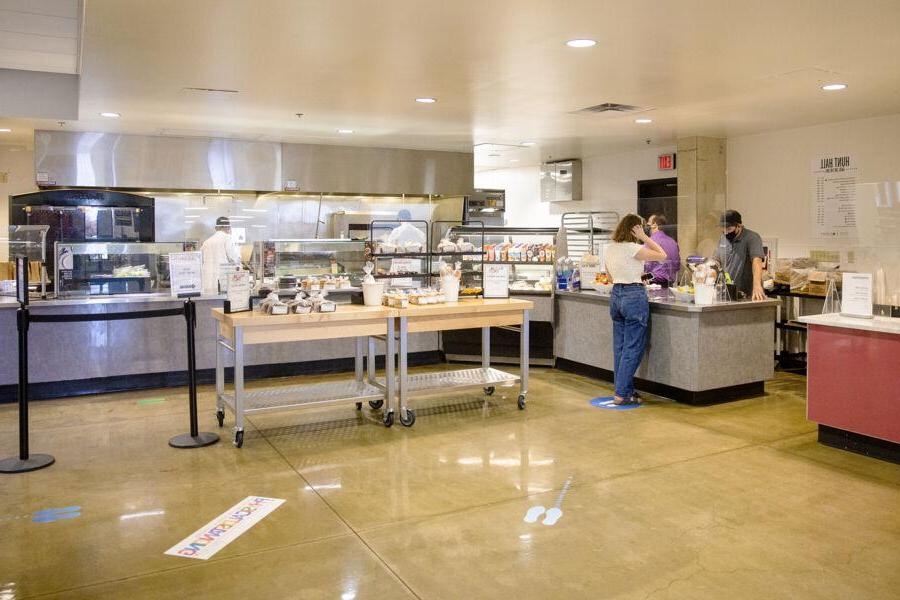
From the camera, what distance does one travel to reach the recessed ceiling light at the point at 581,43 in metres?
4.52

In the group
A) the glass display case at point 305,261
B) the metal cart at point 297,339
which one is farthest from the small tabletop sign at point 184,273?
the glass display case at point 305,261

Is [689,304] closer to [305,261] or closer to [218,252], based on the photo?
[305,261]

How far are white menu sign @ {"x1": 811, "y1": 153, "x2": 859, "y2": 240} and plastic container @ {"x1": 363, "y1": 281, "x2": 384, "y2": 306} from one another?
527cm

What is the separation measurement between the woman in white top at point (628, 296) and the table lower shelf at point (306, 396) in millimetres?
2110

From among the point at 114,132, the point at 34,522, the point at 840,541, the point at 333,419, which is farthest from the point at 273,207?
the point at 840,541

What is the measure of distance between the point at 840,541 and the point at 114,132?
8364 millimetres

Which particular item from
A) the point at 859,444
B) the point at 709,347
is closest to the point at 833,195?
the point at 709,347

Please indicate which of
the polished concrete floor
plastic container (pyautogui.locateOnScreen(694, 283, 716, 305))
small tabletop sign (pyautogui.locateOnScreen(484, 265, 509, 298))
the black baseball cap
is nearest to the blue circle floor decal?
the polished concrete floor

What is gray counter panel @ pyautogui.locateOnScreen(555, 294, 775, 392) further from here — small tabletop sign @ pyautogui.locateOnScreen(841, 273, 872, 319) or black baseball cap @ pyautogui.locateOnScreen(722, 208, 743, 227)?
small tabletop sign @ pyautogui.locateOnScreen(841, 273, 872, 319)

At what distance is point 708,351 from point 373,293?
2.85 metres

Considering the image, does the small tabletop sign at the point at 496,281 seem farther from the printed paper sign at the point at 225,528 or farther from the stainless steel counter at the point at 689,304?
the printed paper sign at the point at 225,528

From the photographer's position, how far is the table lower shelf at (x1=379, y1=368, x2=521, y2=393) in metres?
5.88

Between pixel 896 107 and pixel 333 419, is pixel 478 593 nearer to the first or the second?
pixel 333 419

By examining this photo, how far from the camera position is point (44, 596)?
2959mm
